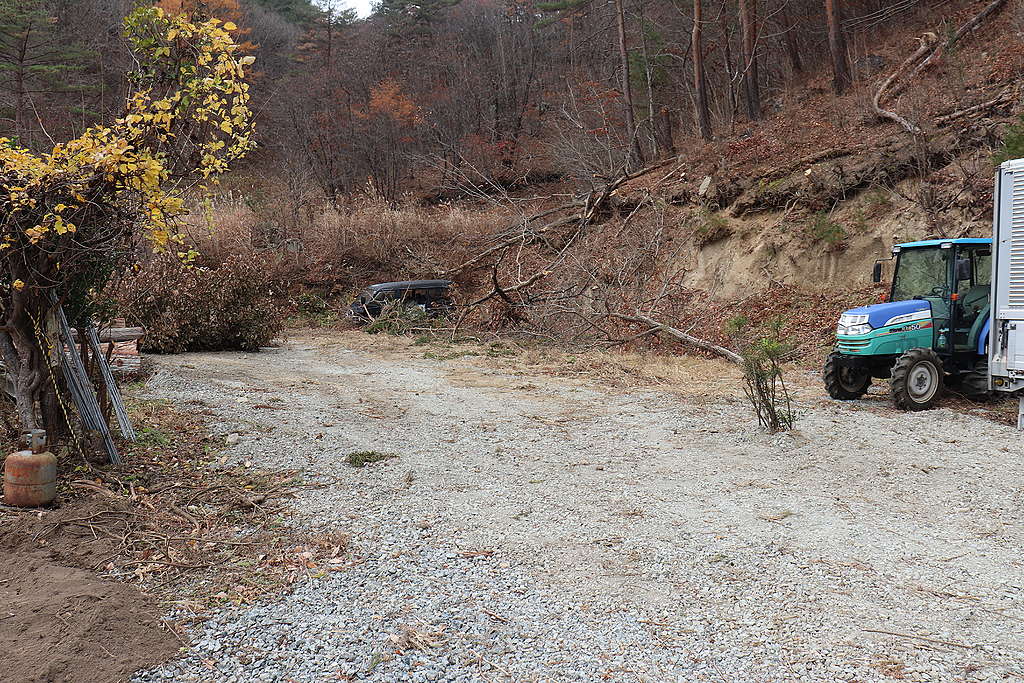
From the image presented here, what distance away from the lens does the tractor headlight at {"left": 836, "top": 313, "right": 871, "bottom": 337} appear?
9.97 m

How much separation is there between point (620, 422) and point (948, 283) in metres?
4.55

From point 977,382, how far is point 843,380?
155cm

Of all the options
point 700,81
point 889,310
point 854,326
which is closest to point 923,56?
point 700,81

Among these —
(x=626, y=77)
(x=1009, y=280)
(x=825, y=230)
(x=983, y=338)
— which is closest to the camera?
(x=1009, y=280)

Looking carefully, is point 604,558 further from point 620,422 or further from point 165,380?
point 165,380

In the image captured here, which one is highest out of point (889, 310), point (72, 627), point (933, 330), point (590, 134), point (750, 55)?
point (750, 55)

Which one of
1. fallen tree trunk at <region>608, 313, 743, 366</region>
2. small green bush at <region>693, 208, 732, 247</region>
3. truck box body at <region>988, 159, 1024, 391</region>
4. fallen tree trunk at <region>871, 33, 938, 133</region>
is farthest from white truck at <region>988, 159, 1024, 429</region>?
small green bush at <region>693, 208, 732, 247</region>

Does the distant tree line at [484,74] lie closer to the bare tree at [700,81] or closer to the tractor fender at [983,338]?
the bare tree at [700,81]

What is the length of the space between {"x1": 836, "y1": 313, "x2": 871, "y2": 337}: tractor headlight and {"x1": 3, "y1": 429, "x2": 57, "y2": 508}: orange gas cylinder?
28.9ft

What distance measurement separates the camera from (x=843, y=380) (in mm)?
10648

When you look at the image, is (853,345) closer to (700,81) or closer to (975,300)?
(975,300)

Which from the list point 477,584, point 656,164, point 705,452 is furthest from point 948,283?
point 656,164

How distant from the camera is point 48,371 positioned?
6.62m

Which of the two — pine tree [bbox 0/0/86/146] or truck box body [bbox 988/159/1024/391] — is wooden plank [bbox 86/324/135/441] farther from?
pine tree [bbox 0/0/86/146]
